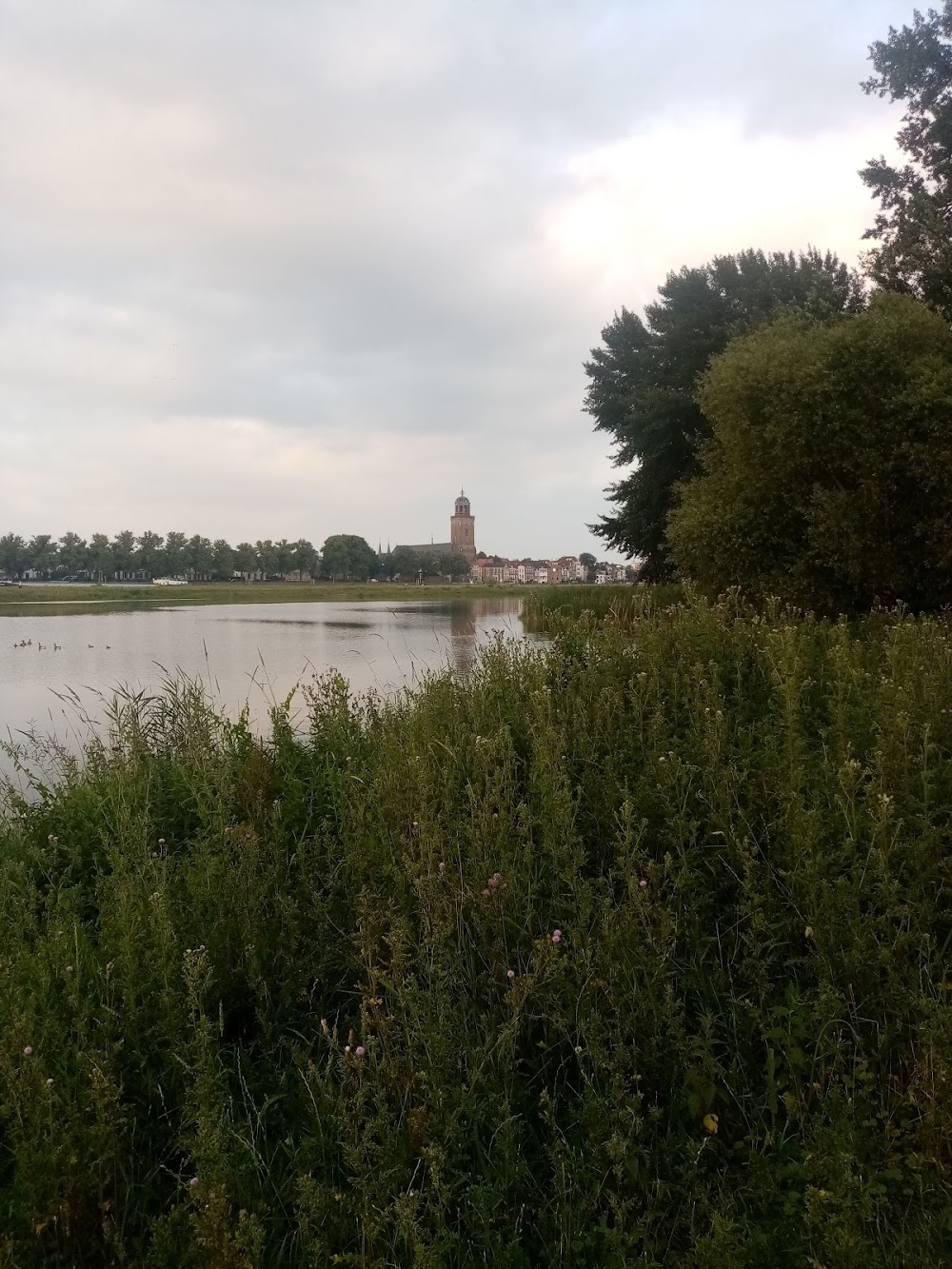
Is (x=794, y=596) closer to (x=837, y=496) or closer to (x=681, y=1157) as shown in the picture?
(x=837, y=496)

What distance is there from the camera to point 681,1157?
243cm

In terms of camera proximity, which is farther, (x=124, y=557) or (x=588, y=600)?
(x=124, y=557)

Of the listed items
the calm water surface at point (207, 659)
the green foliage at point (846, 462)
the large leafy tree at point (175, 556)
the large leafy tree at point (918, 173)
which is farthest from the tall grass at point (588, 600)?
the large leafy tree at point (175, 556)

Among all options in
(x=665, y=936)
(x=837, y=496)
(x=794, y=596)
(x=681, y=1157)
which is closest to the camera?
(x=681, y=1157)

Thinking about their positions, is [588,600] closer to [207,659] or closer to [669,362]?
[669,362]

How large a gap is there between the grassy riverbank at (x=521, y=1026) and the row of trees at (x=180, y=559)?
12287 cm

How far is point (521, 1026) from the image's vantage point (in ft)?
9.31

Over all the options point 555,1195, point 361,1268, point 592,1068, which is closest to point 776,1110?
point 592,1068

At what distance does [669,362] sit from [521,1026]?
1230 inches

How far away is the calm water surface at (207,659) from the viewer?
11500mm

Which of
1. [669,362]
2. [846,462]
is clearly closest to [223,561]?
[669,362]

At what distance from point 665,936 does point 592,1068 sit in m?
0.50

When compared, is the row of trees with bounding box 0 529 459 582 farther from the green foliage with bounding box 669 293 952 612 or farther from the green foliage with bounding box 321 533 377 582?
the green foliage with bounding box 669 293 952 612

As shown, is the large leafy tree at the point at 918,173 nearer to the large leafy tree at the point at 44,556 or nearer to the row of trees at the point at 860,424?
the row of trees at the point at 860,424
